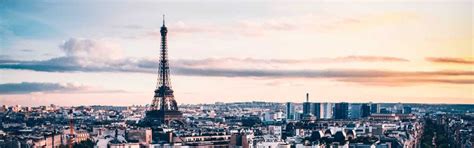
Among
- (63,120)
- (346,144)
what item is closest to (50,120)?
(63,120)

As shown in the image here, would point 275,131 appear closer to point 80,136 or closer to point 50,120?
point 80,136

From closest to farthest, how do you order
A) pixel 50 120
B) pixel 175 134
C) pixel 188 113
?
pixel 175 134
pixel 50 120
pixel 188 113

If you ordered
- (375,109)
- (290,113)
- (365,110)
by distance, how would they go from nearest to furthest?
(365,110), (375,109), (290,113)

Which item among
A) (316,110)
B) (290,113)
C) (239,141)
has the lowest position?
(239,141)

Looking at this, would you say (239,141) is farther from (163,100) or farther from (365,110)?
(365,110)

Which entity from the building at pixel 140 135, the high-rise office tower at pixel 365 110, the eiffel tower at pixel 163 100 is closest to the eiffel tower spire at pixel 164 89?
the eiffel tower at pixel 163 100

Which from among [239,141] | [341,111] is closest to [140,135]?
[239,141]

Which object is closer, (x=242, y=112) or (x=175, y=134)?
(x=175, y=134)
